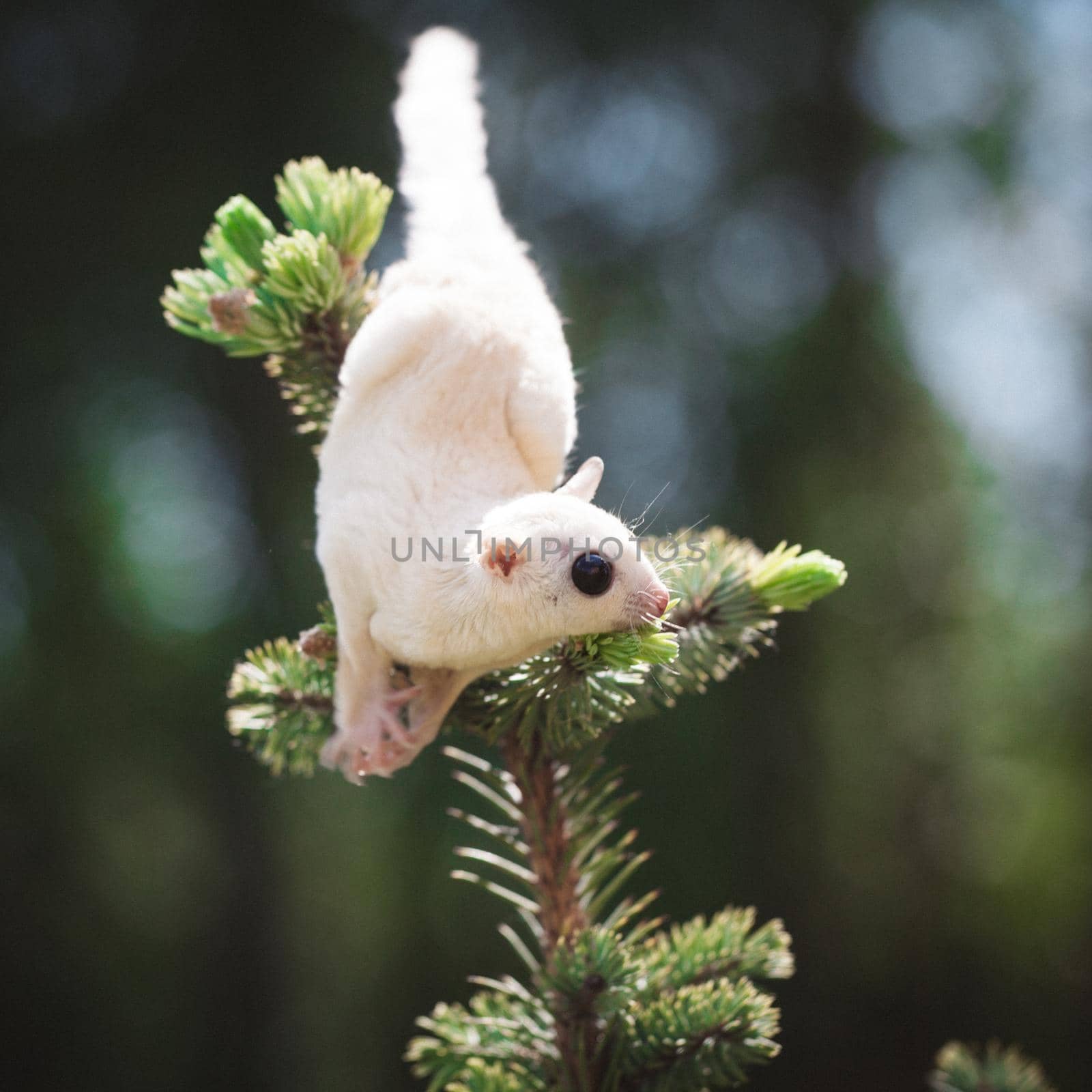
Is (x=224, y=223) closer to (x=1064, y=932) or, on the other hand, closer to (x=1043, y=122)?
(x=1043, y=122)

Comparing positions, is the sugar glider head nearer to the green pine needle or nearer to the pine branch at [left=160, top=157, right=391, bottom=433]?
the green pine needle

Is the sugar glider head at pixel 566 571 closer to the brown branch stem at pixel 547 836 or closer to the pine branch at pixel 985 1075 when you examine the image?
the brown branch stem at pixel 547 836

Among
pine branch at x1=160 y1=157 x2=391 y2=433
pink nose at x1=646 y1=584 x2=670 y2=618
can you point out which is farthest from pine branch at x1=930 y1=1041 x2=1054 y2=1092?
pine branch at x1=160 y1=157 x2=391 y2=433

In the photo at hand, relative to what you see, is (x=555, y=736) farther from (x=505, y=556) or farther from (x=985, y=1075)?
(x=985, y=1075)

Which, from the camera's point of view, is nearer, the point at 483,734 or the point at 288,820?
the point at 483,734

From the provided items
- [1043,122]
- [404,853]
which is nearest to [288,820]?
[404,853]
